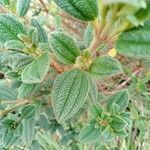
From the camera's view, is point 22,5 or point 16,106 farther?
point 16,106

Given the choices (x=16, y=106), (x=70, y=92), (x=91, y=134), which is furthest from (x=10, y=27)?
(x=91, y=134)

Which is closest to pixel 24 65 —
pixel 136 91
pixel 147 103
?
pixel 136 91

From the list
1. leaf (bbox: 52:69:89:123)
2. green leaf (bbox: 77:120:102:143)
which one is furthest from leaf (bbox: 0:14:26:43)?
green leaf (bbox: 77:120:102:143)

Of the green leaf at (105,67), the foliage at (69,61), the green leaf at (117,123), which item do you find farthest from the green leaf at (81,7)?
the green leaf at (117,123)

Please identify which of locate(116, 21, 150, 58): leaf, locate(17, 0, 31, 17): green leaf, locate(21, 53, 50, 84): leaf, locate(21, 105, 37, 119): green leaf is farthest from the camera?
locate(21, 105, 37, 119): green leaf

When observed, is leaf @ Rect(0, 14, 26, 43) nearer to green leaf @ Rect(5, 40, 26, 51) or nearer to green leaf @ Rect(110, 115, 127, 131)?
green leaf @ Rect(5, 40, 26, 51)

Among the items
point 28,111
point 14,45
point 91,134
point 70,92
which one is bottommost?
point 91,134

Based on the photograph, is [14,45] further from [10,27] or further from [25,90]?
[25,90]
